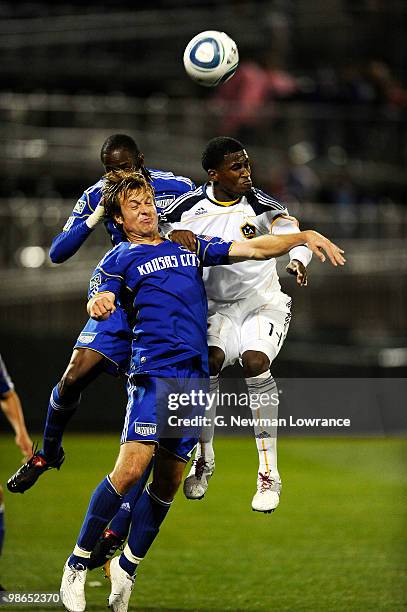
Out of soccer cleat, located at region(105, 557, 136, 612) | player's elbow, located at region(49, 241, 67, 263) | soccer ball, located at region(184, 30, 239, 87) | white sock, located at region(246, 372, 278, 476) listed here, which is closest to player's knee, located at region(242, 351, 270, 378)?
white sock, located at region(246, 372, 278, 476)

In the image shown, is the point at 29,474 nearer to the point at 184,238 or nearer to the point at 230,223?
the point at 184,238

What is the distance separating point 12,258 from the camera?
13.1 m

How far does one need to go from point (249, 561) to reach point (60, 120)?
20.6 ft

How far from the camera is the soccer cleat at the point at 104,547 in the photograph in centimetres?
645

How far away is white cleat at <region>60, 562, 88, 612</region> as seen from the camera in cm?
606

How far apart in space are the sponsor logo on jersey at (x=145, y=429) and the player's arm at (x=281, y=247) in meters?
0.95

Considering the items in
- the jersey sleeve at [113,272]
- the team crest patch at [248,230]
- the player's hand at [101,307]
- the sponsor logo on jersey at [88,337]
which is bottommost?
the player's hand at [101,307]

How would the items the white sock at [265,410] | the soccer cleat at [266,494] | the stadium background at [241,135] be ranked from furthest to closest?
the stadium background at [241,135] → the white sock at [265,410] → the soccer cleat at [266,494]

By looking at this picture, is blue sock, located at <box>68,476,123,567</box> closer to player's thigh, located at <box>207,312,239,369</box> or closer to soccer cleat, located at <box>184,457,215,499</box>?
soccer cleat, located at <box>184,457,215,499</box>

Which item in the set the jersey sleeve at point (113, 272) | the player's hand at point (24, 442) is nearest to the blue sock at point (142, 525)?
the player's hand at point (24, 442)

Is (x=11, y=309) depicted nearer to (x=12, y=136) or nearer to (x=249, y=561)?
(x=12, y=136)

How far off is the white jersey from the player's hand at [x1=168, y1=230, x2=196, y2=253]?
0.91 ft

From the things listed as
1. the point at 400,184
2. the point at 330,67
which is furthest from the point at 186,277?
the point at 330,67

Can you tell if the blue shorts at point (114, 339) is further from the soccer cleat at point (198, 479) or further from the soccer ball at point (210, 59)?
the soccer ball at point (210, 59)
